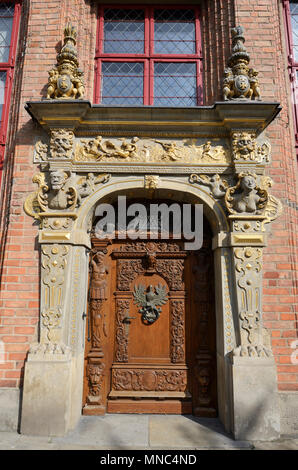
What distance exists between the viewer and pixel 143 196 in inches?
181

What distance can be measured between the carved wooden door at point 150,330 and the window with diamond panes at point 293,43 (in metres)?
2.74

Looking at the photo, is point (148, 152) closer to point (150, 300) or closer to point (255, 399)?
point (150, 300)

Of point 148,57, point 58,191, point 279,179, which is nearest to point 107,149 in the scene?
point 58,191

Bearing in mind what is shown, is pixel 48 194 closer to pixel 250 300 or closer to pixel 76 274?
pixel 76 274

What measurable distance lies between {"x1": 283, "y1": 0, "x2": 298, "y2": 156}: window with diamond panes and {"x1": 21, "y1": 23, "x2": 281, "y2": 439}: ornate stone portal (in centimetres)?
101

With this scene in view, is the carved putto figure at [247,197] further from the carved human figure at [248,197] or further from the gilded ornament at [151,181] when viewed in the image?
the gilded ornament at [151,181]

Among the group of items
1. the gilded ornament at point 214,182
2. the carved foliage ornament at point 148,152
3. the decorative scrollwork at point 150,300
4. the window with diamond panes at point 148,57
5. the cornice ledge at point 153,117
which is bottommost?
the decorative scrollwork at point 150,300

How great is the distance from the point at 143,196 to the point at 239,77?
6.71ft

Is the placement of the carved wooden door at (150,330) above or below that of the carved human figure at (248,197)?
below

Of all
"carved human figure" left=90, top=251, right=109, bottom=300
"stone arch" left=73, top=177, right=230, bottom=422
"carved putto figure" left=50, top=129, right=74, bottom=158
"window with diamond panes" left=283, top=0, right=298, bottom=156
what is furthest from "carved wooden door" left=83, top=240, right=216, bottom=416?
"window with diamond panes" left=283, top=0, right=298, bottom=156

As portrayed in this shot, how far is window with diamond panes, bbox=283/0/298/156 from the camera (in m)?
4.88

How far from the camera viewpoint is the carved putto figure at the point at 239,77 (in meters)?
4.26

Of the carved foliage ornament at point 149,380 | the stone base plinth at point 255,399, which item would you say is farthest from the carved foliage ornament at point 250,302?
the carved foliage ornament at point 149,380

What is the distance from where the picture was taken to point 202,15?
17.2 feet
